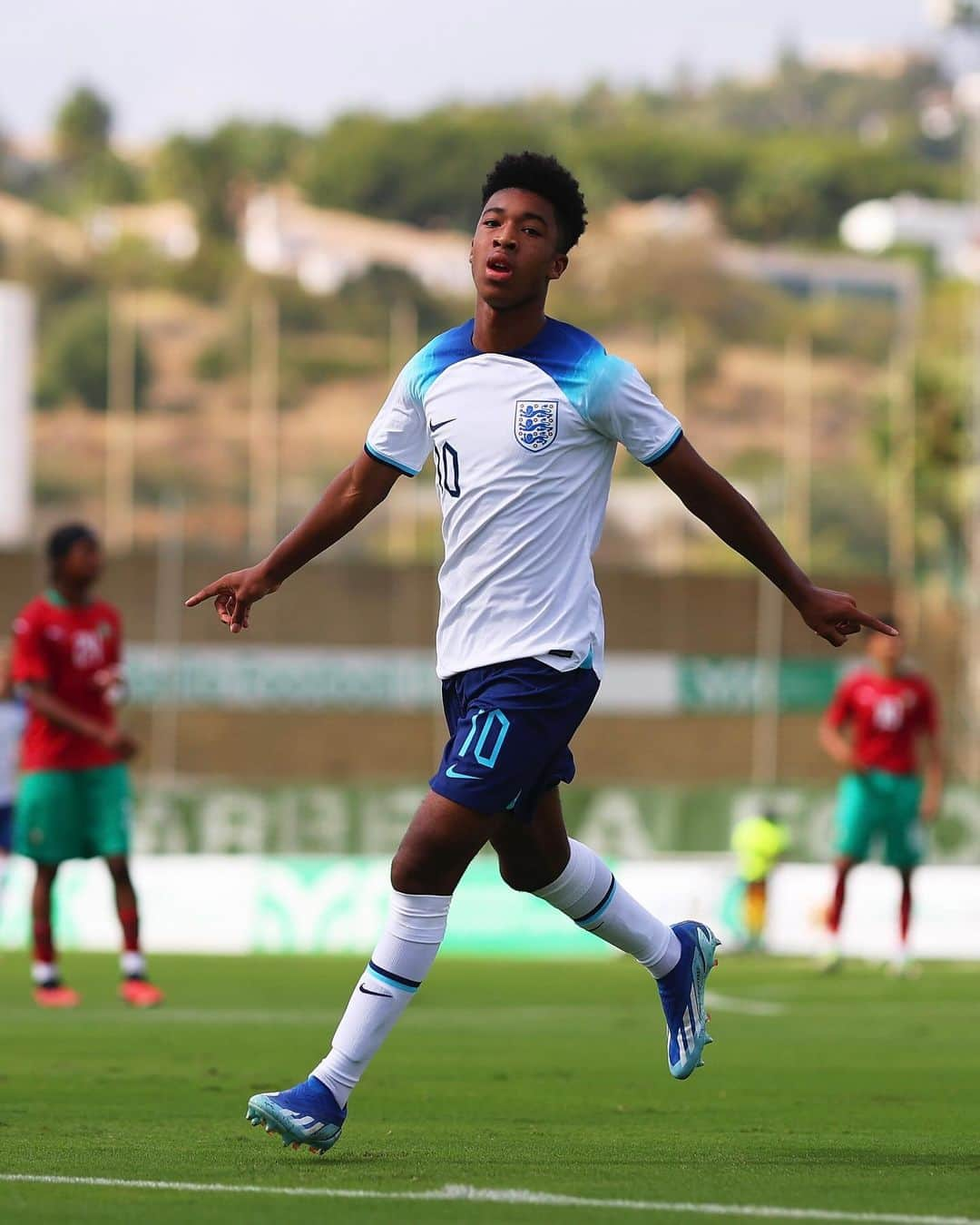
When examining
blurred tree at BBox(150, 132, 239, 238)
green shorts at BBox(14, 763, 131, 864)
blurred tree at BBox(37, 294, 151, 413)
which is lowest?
green shorts at BBox(14, 763, 131, 864)

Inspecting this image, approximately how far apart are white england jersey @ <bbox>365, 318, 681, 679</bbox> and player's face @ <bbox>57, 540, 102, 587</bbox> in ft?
18.6

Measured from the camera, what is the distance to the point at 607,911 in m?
6.48

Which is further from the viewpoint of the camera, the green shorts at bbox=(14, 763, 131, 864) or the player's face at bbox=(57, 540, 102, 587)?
the green shorts at bbox=(14, 763, 131, 864)

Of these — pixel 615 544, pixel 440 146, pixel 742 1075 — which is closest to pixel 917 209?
pixel 440 146

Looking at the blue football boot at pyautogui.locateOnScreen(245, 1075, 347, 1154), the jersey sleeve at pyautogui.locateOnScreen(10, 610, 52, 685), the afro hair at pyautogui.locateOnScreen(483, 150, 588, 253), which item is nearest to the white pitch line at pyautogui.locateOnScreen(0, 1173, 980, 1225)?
the blue football boot at pyautogui.locateOnScreen(245, 1075, 347, 1154)

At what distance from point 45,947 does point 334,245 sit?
386 ft

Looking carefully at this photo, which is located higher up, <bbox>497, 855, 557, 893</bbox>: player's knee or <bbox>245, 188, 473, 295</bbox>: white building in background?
<bbox>245, 188, 473, 295</bbox>: white building in background

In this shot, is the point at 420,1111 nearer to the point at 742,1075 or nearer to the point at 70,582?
the point at 742,1075

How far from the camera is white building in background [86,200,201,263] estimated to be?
4269 inches

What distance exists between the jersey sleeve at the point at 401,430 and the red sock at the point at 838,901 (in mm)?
10216

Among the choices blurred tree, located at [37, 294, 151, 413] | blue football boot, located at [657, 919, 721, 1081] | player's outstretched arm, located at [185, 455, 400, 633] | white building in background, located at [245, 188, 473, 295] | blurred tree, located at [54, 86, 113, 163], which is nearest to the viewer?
player's outstretched arm, located at [185, 455, 400, 633]

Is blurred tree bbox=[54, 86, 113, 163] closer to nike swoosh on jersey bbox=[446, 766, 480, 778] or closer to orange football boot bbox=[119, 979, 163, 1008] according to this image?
orange football boot bbox=[119, 979, 163, 1008]

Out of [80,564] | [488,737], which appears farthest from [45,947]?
[488,737]

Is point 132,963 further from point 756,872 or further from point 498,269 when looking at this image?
point 756,872
